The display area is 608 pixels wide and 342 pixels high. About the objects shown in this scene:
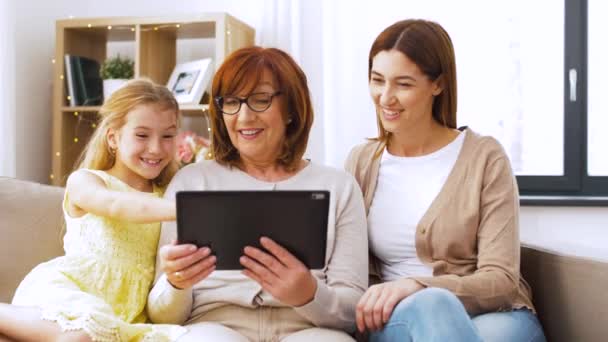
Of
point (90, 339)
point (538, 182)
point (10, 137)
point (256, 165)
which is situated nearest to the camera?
point (90, 339)

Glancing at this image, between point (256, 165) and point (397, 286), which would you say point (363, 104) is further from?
point (397, 286)

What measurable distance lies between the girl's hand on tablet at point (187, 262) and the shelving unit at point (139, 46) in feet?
4.77

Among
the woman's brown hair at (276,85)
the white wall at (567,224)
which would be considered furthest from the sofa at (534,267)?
the white wall at (567,224)

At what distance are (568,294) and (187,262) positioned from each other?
87 centimetres

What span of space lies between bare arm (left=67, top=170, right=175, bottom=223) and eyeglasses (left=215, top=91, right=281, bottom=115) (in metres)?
0.25

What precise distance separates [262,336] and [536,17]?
2041 mm

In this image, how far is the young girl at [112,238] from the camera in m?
1.39

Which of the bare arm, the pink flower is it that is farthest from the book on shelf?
the bare arm

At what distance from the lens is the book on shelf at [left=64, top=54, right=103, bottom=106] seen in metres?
2.89

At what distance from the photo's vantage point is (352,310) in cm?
149

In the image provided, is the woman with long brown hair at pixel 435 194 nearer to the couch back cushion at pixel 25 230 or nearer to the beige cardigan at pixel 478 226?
the beige cardigan at pixel 478 226

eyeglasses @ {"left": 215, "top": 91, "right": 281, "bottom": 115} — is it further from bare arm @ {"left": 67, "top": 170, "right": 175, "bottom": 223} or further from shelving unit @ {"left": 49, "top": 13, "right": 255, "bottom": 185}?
shelving unit @ {"left": 49, "top": 13, "right": 255, "bottom": 185}

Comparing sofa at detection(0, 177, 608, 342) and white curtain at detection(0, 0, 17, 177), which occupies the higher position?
white curtain at detection(0, 0, 17, 177)

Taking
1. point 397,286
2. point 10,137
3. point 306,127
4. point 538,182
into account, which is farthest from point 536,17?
point 10,137
